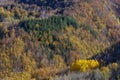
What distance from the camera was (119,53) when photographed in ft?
627

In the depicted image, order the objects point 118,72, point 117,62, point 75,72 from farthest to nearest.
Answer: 1. point 75,72
2. point 117,62
3. point 118,72

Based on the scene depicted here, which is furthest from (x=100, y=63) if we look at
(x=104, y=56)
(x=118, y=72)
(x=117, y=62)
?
(x=118, y=72)

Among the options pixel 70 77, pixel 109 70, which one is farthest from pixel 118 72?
pixel 70 77

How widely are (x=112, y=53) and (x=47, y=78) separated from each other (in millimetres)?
24655

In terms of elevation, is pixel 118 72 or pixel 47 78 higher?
pixel 118 72

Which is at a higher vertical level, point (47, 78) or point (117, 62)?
point (117, 62)

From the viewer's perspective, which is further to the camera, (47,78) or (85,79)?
(47,78)

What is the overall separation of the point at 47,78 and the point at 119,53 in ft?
88.8

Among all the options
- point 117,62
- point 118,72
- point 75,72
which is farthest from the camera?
point 75,72

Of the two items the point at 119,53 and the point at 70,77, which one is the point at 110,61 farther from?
the point at 70,77

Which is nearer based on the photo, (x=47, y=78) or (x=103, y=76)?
(x=103, y=76)

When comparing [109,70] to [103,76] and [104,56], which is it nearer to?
[103,76]

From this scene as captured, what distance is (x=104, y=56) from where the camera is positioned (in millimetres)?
199500

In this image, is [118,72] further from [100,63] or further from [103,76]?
[100,63]
